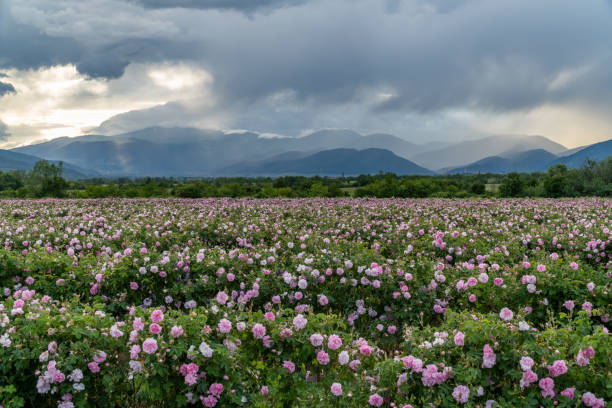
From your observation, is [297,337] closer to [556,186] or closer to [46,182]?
[556,186]

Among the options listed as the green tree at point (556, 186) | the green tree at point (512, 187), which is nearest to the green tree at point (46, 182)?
the green tree at point (512, 187)

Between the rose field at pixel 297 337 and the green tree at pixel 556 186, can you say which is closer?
the rose field at pixel 297 337

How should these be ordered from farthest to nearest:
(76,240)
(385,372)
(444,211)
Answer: (444,211) < (76,240) < (385,372)

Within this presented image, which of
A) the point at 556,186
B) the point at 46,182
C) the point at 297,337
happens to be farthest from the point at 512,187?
the point at 46,182

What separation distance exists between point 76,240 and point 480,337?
32.3 ft

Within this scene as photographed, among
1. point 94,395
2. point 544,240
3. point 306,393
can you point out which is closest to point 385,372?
point 306,393

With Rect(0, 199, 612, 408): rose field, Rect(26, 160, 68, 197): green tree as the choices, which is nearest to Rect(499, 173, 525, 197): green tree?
Rect(0, 199, 612, 408): rose field

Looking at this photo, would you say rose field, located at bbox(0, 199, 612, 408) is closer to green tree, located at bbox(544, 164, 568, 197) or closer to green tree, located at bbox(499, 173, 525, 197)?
green tree, located at bbox(544, 164, 568, 197)

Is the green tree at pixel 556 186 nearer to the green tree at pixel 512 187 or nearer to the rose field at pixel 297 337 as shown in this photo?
the green tree at pixel 512 187

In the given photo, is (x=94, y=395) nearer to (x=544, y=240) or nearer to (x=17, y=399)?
(x=17, y=399)

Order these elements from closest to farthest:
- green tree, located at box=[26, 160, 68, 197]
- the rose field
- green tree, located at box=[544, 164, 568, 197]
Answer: the rose field < green tree, located at box=[544, 164, 568, 197] < green tree, located at box=[26, 160, 68, 197]

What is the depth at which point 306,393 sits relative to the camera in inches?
135

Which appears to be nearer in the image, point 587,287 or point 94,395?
point 94,395

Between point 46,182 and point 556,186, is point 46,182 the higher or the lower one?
the higher one
